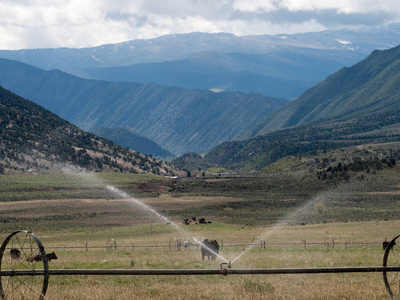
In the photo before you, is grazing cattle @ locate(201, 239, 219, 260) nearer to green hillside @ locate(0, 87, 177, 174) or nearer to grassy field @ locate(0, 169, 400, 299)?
grassy field @ locate(0, 169, 400, 299)

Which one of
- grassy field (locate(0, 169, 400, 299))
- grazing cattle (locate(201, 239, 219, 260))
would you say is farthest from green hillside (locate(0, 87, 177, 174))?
grazing cattle (locate(201, 239, 219, 260))

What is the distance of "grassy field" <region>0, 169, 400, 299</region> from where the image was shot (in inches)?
659

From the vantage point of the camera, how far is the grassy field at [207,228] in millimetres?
16734

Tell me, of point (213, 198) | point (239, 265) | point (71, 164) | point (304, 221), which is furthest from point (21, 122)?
point (239, 265)

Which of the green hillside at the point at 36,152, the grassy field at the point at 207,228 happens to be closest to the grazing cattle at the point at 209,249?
A: the grassy field at the point at 207,228

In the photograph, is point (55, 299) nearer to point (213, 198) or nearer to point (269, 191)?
point (213, 198)

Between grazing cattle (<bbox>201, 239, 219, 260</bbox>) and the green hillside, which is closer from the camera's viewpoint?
grazing cattle (<bbox>201, 239, 219, 260</bbox>)

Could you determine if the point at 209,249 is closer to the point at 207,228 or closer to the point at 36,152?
the point at 207,228

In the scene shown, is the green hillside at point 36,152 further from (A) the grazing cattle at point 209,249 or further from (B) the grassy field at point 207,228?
(A) the grazing cattle at point 209,249

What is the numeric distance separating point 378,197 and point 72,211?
178ft

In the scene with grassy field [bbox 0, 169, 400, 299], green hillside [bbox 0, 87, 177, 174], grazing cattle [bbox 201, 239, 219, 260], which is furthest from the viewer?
green hillside [bbox 0, 87, 177, 174]

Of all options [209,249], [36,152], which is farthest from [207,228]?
[36,152]

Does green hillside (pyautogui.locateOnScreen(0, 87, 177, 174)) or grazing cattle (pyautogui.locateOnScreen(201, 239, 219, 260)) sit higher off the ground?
green hillside (pyautogui.locateOnScreen(0, 87, 177, 174))

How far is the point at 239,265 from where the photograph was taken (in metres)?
24.2
